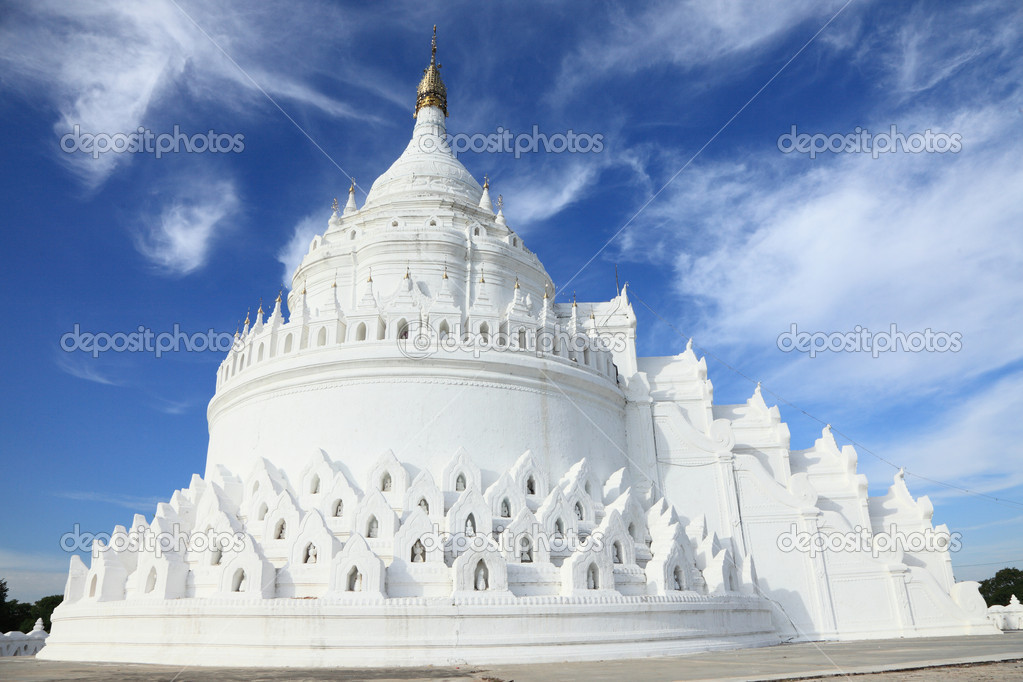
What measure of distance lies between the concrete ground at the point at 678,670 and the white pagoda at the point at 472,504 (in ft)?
5.49

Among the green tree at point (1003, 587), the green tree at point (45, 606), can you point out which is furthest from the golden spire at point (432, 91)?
the green tree at point (1003, 587)

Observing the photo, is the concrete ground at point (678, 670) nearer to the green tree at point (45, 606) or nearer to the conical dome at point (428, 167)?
the conical dome at point (428, 167)

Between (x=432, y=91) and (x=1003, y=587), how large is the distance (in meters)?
58.6

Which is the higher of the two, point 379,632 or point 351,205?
point 351,205

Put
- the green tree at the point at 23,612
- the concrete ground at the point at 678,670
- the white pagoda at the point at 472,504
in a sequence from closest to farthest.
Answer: the concrete ground at the point at 678,670, the white pagoda at the point at 472,504, the green tree at the point at 23,612

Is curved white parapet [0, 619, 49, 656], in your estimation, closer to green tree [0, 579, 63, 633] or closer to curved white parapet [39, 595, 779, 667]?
curved white parapet [39, 595, 779, 667]

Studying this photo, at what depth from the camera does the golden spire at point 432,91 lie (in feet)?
131

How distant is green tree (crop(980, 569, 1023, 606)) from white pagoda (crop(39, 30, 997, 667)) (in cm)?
3671

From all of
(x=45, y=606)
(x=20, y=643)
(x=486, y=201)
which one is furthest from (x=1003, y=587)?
(x=45, y=606)

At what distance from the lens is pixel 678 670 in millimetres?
13031

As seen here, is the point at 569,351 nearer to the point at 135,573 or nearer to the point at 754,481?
the point at 754,481

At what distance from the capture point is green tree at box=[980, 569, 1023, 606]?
177 ft

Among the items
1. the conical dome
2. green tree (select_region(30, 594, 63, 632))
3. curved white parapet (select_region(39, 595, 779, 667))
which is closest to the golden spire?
the conical dome

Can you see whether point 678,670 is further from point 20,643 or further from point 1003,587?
point 1003,587
